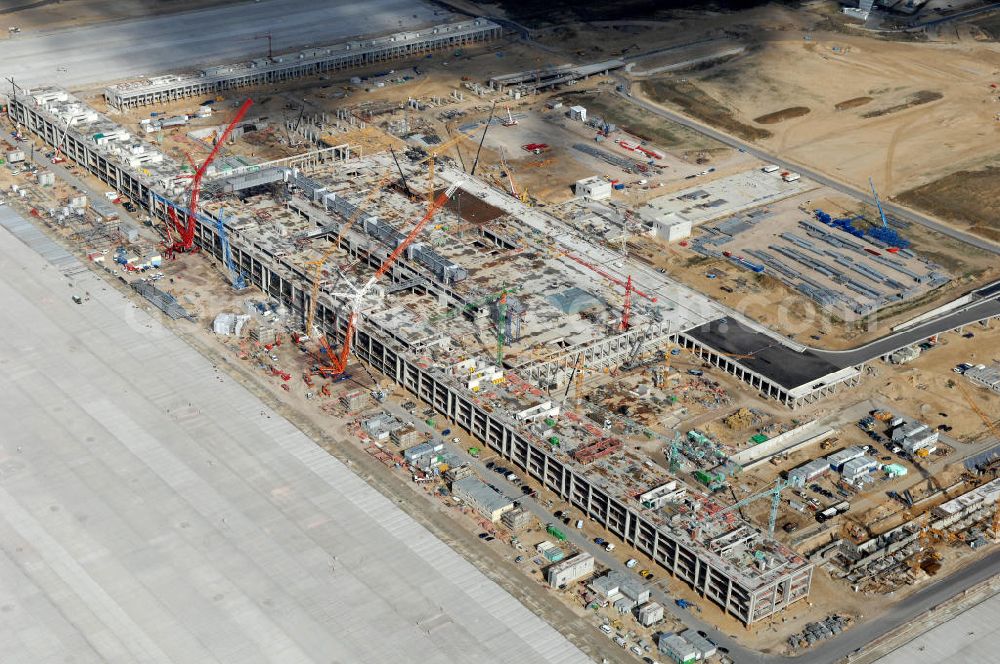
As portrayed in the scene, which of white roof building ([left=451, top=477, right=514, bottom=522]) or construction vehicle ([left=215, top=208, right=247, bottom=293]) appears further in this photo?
construction vehicle ([left=215, top=208, right=247, bottom=293])

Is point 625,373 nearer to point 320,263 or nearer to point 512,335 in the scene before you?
point 512,335

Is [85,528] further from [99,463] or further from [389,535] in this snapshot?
[389,535]

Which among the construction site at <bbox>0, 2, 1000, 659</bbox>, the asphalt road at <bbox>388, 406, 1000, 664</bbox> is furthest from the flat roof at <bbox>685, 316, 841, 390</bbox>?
the asphalt road at <bbox>388, 406, 1000, 664</bbox>

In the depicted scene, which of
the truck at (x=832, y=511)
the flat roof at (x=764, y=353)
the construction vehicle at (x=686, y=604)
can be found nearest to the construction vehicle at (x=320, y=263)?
the flat roof at (x=764, y=353)

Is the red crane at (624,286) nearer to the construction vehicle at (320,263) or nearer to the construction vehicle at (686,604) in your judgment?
the construction vehicle at (320,263)

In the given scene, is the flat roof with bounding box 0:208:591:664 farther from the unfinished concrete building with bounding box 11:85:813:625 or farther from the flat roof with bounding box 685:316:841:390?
the flat roof with bounding box 685:316:841:390

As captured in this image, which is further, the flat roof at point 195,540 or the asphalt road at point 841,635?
the asphalt road at point 841,635

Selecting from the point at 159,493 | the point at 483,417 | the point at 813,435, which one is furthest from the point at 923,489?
the point at 159,493

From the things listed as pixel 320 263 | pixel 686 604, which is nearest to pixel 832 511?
pixel 686 604
